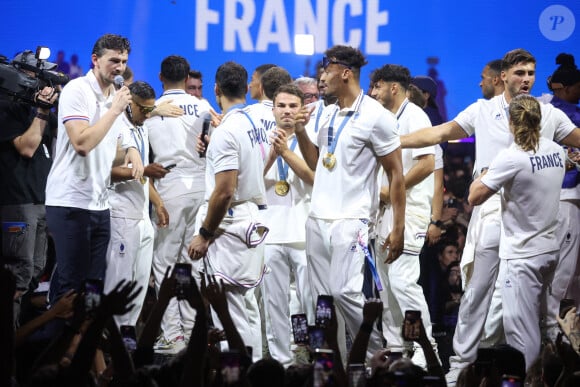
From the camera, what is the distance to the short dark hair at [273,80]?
22.8ft

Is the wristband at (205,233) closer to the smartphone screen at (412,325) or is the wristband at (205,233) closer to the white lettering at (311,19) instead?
the smartphone screen at (412,325)

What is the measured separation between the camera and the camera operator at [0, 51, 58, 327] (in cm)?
679

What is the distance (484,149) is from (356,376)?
10.8 ft

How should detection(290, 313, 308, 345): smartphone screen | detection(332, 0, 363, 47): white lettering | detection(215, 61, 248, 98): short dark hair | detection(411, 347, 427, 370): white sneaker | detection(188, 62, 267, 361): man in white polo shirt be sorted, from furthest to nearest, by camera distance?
1. detection(332, 0, 363, 47): white lettering
2. detection(411, 347, 427, 370): white sneaker
3. detection(215, 61, 248, 98): short dark hair
4. detection(188, 62, 267, 361): man in white polo shirt
5. detection(290, 313, 308, 345): smartphone screen

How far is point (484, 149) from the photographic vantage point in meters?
6.62

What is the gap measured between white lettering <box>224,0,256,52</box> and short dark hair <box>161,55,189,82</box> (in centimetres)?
199

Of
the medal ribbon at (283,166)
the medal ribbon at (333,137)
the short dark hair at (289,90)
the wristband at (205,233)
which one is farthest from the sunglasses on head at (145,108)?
the medal ribbon at (333,137)

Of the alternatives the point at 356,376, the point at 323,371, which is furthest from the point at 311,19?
the point at 323,371

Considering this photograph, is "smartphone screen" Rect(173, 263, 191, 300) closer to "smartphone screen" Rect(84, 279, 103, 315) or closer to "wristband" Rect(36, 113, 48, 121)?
"smartphone screen" Rect(84, 279, 103, 315)

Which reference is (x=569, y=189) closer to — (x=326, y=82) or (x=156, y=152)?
(x=326, y=82)

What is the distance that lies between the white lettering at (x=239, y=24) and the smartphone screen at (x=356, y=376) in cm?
653

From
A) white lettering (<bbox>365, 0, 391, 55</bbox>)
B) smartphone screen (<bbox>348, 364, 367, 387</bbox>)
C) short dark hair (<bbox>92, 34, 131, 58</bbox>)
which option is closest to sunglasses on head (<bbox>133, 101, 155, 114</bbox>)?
short dark hair (<bbox>92, 34, 131, 58</bbox>)

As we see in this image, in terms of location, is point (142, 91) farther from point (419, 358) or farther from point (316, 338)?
point (316, 338)

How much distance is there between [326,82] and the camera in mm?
6215
